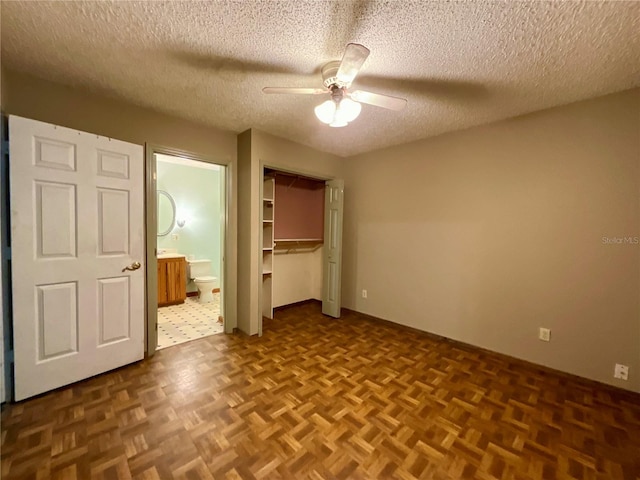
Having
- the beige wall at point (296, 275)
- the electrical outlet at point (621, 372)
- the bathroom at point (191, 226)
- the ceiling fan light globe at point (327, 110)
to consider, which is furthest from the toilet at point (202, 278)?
the electrical outlet at point (621, 372)

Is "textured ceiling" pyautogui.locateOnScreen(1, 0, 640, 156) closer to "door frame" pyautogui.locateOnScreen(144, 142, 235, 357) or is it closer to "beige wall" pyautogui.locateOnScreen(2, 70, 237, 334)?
"beige wall" pyautogui.locateOnScreen(2, 70, 237, 334)

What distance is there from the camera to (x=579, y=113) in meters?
2.25

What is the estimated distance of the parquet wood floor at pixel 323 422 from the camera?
1.42 metres

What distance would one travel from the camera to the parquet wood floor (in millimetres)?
1415

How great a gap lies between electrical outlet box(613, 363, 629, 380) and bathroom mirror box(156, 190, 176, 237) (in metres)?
5.95

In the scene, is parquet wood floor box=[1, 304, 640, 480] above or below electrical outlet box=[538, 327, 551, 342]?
below

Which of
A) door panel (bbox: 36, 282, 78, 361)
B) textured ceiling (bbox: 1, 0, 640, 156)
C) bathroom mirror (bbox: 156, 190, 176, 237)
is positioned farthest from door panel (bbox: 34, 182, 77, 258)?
bathroom mirror (bbox: 156, 190, 176, 237)

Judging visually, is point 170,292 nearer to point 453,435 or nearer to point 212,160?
point 212,160

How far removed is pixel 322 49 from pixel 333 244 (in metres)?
2.57

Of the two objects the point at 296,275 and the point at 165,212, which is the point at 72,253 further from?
the point at 165,212

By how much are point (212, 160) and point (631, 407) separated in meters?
4.23

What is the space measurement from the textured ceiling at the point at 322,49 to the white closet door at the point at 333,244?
4.87ft

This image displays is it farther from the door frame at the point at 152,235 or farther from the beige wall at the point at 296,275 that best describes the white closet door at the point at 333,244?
the door frame at the point at 152,235

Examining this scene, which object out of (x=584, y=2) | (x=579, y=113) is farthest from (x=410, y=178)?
(x=584, y=2)
